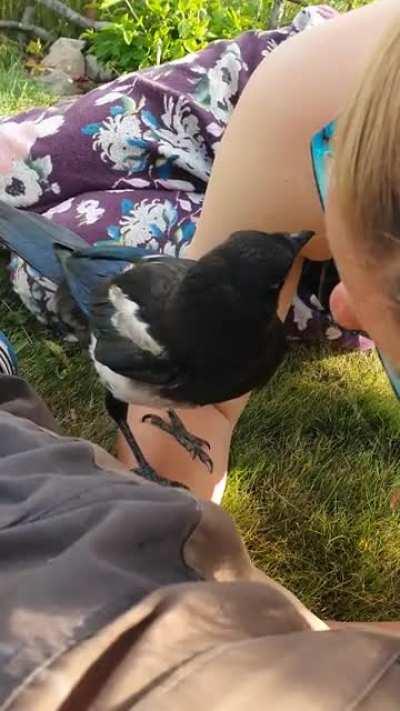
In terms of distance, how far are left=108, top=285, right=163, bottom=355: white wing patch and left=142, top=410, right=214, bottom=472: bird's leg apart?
0.56 ft

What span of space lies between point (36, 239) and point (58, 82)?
1.26m

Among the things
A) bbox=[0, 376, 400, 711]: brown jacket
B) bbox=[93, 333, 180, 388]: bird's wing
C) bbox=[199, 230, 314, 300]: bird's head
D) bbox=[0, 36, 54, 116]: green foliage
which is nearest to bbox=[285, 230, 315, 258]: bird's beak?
bbox=[199, 230, 314, 300]: bird's head

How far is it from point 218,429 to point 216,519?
26.2 inches

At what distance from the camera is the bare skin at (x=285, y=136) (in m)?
1.04

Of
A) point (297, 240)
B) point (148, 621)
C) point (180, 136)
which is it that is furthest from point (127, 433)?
point (148, 621)

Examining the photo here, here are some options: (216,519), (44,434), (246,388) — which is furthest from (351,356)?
(216,519)

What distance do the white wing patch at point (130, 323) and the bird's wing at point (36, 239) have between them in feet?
0.54

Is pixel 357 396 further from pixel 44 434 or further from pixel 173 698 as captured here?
pixel 173 698

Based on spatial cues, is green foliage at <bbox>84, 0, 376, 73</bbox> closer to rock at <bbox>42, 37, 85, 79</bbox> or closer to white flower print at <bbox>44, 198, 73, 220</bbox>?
rock at <bbox>42, 37, 85, 79</bbox>

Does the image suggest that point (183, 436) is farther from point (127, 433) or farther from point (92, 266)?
point (92, 266)

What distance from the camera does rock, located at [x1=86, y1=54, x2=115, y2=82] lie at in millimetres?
2572

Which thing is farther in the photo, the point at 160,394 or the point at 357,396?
the point at 357,396

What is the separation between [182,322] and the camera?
1.17 metres

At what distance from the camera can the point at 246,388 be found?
119 cm
